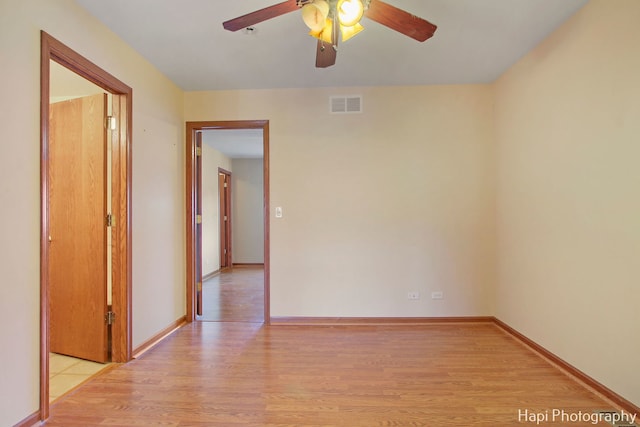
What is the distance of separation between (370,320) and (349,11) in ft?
9.12

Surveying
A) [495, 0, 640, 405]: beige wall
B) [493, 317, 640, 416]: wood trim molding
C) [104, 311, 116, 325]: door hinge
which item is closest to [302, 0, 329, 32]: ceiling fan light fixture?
[495, 0, 640, 405]: beige wall

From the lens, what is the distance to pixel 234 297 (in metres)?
4.45

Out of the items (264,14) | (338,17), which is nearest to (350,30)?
(338,17)

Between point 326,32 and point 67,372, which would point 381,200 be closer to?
point 326,32

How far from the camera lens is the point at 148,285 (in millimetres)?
2764

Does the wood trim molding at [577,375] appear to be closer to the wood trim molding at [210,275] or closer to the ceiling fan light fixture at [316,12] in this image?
the ceiling fan light fixture at [316,12]

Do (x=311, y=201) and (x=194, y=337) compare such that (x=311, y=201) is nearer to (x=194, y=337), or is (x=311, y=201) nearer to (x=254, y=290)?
(x=194, y=337)

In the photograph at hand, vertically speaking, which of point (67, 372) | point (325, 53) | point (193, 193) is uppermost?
point (325, 53)

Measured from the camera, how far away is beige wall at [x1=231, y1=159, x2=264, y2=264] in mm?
7254

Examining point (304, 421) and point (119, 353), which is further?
point (119, 353)

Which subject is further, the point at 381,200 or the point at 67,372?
the point at 381,200
